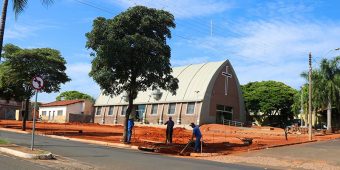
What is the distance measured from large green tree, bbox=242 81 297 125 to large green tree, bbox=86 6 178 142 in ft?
157

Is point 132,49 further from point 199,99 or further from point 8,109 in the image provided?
point 8,109

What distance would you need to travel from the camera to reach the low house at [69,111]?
242 ft

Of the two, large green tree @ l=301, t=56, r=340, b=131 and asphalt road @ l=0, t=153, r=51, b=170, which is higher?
large green tree @ l=301, t=56, r=340, b=131

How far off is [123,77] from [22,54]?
47.2ft

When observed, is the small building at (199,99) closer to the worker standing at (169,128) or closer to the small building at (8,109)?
the worker standing at (169,128)

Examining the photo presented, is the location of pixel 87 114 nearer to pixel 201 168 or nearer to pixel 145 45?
Result: pixel 145 45

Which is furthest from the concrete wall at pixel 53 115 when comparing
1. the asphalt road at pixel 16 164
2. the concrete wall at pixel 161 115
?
the asphalt road at pixel 16 164

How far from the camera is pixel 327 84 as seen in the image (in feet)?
153

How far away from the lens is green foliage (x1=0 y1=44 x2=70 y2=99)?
36031 mm

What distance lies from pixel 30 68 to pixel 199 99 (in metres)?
24.6

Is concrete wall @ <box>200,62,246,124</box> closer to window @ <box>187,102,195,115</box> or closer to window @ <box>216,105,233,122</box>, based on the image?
window @ <box>216,105,233,122</box>

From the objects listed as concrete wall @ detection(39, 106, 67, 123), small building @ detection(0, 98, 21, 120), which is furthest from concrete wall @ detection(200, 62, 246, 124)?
small building @ detection(0, 98, 21, 120)

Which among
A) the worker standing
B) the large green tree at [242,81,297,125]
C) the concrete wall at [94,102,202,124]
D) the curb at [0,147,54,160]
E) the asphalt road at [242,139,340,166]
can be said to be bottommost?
the asphalt road at [242,139,340,166]

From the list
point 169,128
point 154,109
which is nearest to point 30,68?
point 169,128
